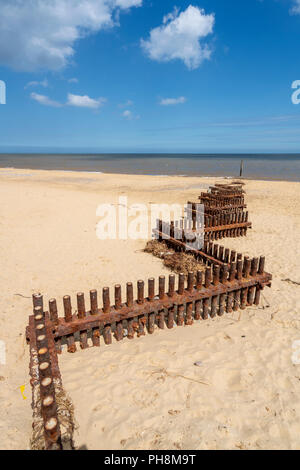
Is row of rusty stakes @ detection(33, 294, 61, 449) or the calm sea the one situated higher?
Answer: the calm sea

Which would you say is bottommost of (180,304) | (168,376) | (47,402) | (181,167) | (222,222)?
(168,376)

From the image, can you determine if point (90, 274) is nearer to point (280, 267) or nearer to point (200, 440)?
point (200, 440)

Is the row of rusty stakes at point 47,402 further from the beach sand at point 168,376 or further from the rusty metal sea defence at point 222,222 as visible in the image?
the rusty metal sea defence at point 222,222

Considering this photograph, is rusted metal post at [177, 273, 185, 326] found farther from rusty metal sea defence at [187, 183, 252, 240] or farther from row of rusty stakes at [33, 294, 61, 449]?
rusty metal sea defence at [187, 183, 252, 240]

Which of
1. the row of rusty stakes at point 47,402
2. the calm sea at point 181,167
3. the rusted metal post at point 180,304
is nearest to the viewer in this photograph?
A: the row of rusty stakes at point 47,402

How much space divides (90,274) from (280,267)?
5.86 metres

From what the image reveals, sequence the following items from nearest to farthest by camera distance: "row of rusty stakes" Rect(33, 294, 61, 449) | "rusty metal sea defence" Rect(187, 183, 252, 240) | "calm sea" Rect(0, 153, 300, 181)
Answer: "row of rusty stakes" Rect(33, 294, 61, 449), "rusty metal sea defence" Rect(187, 183, 252, 240), "calm sea" Rect(0, 153, 300, 181)

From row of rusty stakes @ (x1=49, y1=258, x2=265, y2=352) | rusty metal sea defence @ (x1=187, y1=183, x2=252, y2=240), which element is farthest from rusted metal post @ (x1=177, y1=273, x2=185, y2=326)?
rusty metal sea defence @ (x1=187, y1=183, x2=252, y2=240)

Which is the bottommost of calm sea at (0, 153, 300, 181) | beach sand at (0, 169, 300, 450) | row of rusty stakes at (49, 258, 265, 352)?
beach sand at (0, 169, 300, 450)

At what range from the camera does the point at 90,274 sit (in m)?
7.81

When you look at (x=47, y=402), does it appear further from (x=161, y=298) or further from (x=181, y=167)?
(x=181, y=167)

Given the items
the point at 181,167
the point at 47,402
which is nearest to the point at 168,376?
the point at 47,402

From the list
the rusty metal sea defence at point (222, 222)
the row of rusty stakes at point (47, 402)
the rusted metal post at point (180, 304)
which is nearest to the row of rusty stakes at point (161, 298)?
the rusted metal post at point (180, 304)

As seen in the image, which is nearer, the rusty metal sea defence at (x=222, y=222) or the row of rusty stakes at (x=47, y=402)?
the row of rusty stakes at (x=47, y=402)
